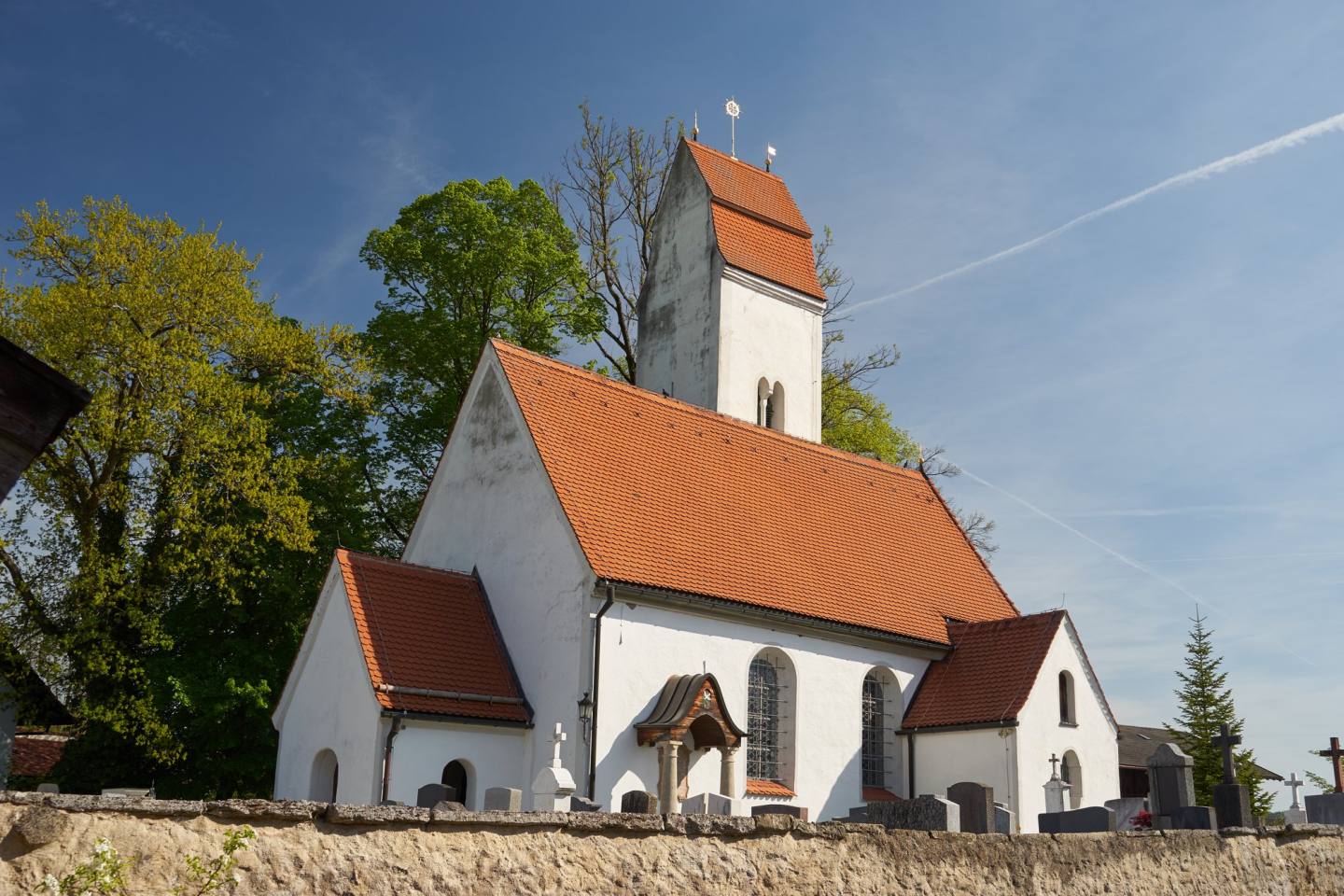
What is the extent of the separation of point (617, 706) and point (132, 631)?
10.4 metres

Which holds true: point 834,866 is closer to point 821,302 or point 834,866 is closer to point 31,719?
point 31,719

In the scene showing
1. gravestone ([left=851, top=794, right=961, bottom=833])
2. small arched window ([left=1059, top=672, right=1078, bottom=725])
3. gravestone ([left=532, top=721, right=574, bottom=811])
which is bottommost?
gravestone ([left=851, top=794, right=961, bottom=833])

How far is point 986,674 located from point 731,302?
9.35 metres

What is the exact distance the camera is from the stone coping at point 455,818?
17.9 ft

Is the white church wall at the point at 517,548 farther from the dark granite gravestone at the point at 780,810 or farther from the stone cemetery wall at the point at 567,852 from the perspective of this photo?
the stone cemetery wall at the point at 567,852

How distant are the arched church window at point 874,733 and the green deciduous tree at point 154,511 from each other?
394 inches

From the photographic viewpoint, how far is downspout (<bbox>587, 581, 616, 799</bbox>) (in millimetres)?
15531

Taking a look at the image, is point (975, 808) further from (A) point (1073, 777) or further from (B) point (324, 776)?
(A) point (1073, 777)

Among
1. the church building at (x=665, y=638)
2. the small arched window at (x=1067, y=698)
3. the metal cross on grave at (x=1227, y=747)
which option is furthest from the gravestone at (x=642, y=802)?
the small arched window at (x=1067, y=698)

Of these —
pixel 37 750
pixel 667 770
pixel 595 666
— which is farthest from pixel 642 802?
pixel 37 750

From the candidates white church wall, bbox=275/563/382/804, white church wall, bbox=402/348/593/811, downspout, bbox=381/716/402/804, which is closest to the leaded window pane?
white church wall, bbox=402/348/593/811

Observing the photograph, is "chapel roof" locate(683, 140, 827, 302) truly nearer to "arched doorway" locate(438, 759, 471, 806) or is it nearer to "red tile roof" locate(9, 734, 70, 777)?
"arched doorway" locate(438, 759, 471, 806)

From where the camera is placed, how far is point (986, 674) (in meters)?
19.6

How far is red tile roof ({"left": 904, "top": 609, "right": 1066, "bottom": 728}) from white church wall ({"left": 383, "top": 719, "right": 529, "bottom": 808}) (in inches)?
269
